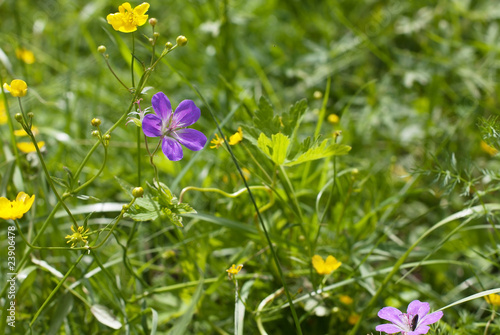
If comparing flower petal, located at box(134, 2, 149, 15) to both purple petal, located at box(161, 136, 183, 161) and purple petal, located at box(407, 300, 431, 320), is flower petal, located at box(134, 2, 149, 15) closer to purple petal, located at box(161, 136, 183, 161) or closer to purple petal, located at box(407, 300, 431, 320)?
purple petal, located at box(161, 136, 183, 161)

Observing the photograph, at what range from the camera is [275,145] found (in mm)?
1231

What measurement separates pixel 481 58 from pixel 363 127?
89 centimetres

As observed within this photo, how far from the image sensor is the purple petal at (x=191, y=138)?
3.90 feet

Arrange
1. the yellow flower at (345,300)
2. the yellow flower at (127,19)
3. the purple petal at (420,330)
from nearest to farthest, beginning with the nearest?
the purple petal at (420,330), the yellow flower at (127,19), the yellow flower at (345,300)

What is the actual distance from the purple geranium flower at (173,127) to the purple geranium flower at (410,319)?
1.96 ft

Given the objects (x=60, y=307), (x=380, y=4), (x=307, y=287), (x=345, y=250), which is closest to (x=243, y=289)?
(x=307, y=287)

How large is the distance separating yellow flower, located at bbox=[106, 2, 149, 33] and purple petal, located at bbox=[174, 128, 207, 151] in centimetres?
28

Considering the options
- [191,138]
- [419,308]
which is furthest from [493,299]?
[191,138]

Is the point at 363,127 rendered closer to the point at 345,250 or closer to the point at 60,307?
the point at 345,250

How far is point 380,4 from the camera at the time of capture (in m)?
2.79

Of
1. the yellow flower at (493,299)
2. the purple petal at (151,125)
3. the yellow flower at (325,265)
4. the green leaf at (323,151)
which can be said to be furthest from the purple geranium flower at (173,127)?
the yellow flower at (493,299)

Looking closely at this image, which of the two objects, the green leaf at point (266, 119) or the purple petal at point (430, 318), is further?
the green leaf at point (266, 119)

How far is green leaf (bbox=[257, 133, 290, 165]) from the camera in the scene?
1213 millimetres

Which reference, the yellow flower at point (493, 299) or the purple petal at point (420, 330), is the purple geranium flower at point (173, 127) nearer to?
the purple petal at point (420, 330)
